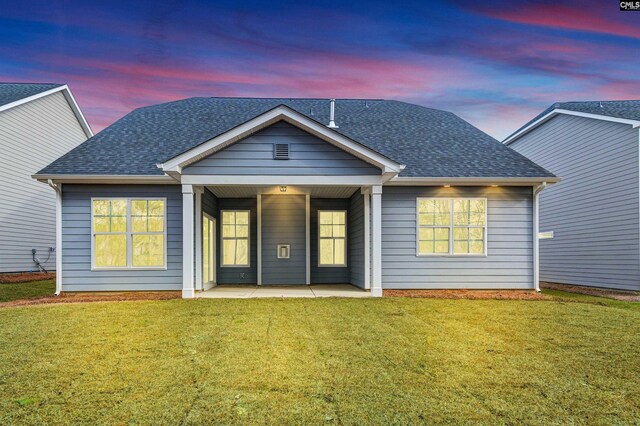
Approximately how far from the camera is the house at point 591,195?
A: 42.7 ft

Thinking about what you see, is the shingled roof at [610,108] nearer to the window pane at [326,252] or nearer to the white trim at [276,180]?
the white trim at [276,180]

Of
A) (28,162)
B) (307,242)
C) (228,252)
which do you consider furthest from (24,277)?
(307,242)

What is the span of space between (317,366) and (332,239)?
29.6 ft

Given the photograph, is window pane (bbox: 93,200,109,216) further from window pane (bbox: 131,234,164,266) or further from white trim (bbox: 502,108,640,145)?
white trim (bbox: 502,108,640,145)

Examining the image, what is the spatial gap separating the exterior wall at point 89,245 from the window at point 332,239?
4.45 m

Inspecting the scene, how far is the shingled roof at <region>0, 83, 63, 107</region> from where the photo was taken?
54.9ft

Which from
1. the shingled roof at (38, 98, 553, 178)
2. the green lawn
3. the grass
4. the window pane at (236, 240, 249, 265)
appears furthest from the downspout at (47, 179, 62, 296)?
the window pane at (236, 240, 249, 265)

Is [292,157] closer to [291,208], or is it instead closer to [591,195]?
[291,208]

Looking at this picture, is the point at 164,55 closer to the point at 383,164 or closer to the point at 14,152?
the point at 14,152

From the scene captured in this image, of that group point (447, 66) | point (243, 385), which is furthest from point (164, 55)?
point (243, 385)

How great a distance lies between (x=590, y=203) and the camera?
48.3 ft

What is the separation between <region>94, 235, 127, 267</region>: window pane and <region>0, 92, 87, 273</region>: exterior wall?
7.05 metres

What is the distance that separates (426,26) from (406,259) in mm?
7357

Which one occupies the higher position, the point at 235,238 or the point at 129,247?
the point at 235,238
